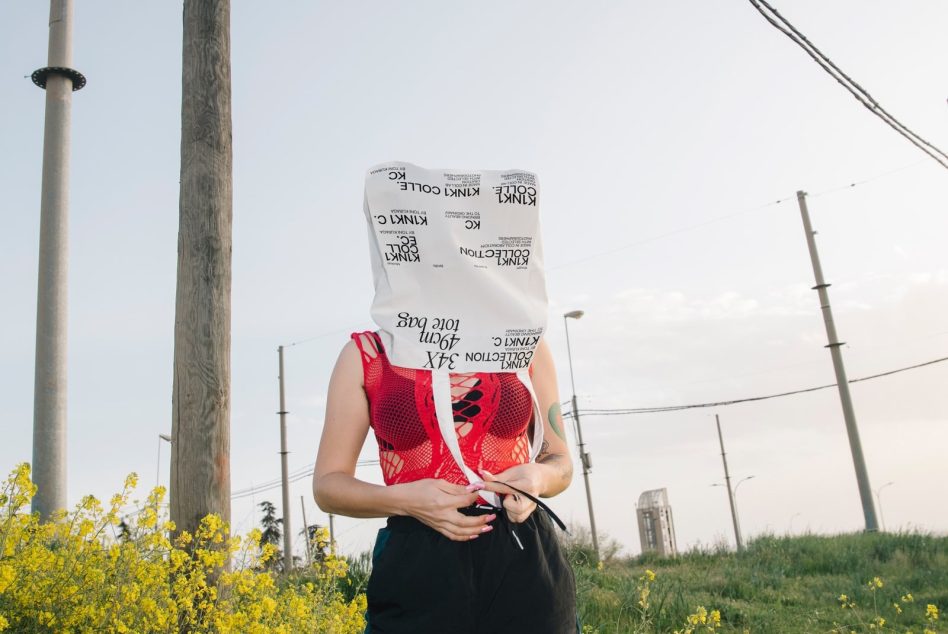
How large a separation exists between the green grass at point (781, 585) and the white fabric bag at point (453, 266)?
458 cm

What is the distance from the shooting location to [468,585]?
1.84 meters

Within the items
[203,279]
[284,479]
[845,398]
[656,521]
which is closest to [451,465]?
[203,279]

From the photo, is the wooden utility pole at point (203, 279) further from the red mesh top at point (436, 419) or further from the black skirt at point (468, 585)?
the black skirt at point (468, 585)

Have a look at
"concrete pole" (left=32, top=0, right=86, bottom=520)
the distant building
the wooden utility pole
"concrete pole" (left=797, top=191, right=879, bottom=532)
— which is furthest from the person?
the distant building

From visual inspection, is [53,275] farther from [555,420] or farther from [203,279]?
[555,420]

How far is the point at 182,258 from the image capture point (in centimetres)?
495

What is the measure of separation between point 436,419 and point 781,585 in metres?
10.3

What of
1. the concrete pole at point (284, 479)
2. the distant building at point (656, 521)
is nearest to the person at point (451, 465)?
the concrete pole at point (284, 479)

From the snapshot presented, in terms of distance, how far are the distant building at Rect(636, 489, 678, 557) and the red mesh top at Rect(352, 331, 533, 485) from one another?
29167mm

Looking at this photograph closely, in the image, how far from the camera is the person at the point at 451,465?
1852 millimetres

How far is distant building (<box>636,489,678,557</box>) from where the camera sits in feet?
97.6

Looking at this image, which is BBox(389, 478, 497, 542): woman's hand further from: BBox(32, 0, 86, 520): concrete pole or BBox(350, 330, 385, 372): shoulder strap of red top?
BBox(32, 0, 86, 520): concrete pole

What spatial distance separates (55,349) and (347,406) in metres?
9.27

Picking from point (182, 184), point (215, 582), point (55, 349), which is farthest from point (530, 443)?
point (55, 349)
